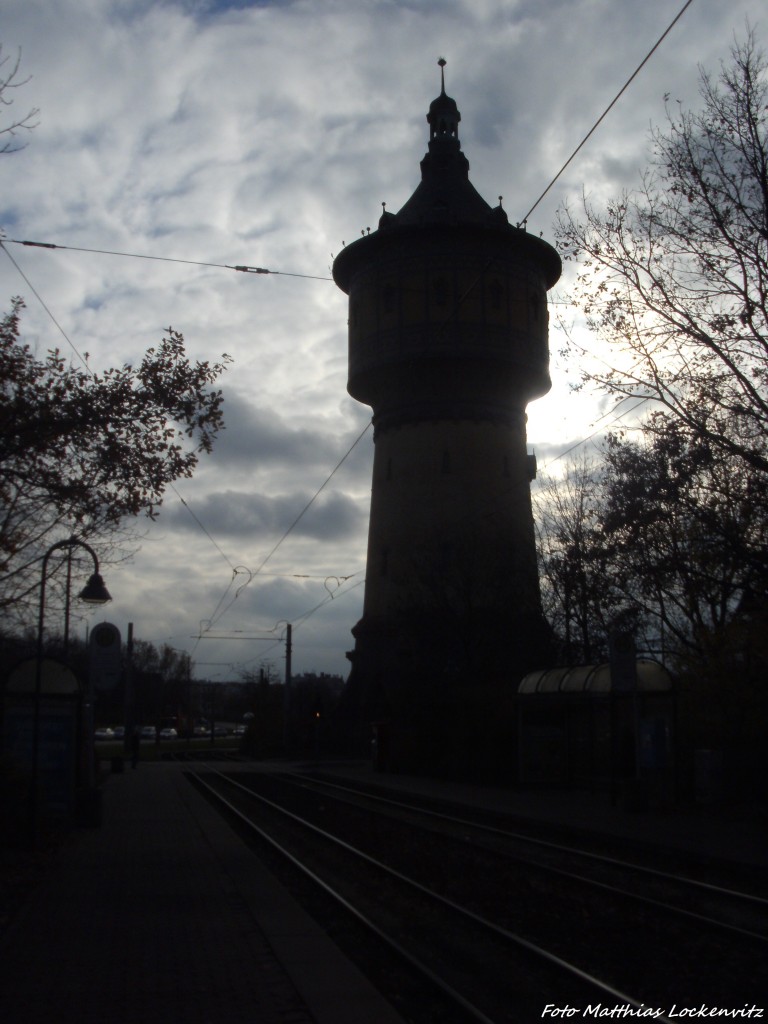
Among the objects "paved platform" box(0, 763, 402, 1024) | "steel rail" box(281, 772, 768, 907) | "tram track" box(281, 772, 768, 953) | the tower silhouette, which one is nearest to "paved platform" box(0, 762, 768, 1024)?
"paved platform" box(0, 763, 402, 1024)

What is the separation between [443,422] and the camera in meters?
A: 42.5

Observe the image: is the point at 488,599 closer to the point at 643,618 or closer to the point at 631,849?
the point at 643,618

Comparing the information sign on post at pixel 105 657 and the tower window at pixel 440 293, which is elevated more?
the tower window at pixel 440 293

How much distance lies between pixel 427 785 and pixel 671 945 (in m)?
21.2

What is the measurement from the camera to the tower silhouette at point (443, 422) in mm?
38781

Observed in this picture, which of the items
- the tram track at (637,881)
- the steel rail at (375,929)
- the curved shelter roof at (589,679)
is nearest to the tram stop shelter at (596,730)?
the curved shelter roof at (589,679)

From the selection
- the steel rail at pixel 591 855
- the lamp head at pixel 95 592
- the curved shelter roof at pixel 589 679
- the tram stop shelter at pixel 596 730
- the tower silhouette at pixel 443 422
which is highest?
the tower silhouette at pixel 443 422

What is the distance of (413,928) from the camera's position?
9516mm

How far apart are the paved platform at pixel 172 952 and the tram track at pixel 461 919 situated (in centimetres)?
73

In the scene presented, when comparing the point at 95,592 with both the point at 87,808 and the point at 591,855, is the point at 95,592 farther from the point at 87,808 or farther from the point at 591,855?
the point at 591,855

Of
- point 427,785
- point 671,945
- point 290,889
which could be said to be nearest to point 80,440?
point 290,889

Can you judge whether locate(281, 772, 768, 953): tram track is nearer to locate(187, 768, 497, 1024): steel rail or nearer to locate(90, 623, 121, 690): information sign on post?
locate(187, 768, 497, 1024): steel rail

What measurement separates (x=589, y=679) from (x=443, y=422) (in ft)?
64.9

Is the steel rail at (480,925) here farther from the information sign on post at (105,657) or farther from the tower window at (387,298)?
the tower window at (387,298)
